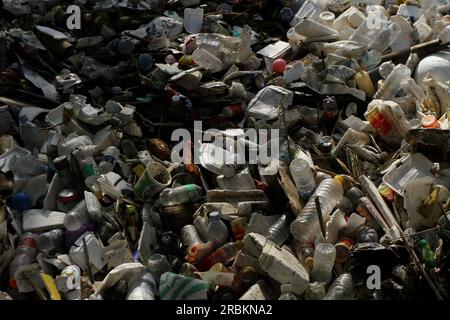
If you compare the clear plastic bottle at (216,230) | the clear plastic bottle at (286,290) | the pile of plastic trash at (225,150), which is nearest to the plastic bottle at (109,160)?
the pile of plastic trash at (225,150)

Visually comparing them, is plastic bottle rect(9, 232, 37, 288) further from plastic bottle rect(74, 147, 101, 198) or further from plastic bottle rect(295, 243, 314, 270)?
plastic bottle rect(295, 243, 314, 270)

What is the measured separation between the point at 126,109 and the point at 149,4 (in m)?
1.51

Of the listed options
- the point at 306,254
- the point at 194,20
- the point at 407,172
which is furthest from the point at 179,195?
the point at 194,20

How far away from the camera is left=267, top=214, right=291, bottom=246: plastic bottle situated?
3.95 metres

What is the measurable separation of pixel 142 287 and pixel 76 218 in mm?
792

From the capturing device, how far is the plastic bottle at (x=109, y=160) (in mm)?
4566

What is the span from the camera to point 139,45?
5.62m

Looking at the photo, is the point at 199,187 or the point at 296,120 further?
the point at 296,120

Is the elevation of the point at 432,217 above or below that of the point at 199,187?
above

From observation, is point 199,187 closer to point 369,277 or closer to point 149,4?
point 369,277

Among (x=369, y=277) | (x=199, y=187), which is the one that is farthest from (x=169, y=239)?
(x=369, y=277)

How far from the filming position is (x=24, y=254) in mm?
4062

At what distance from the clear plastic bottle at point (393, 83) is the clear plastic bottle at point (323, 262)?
1.66 meters

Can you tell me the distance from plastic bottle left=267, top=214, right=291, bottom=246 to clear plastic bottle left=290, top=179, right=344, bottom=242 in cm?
7
